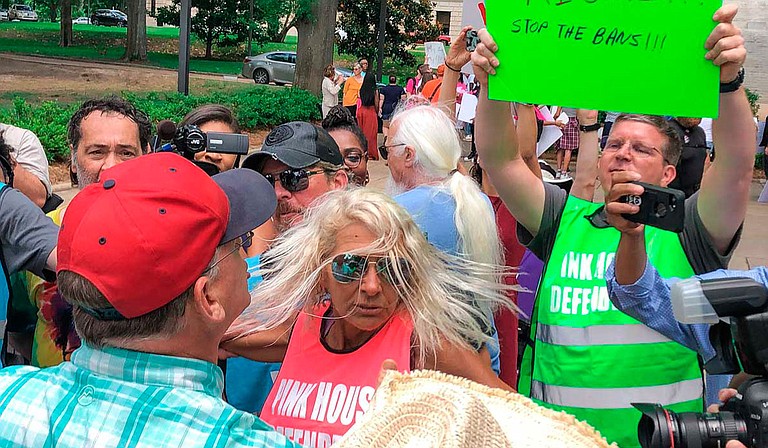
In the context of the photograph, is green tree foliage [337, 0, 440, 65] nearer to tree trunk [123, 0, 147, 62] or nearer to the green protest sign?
tree trunk [123, 0, 147, 62]

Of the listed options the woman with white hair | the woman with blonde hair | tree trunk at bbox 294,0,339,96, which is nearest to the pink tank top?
the woman with white hair

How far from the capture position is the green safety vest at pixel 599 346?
2404 millimetres

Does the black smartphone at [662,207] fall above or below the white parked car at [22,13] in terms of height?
above

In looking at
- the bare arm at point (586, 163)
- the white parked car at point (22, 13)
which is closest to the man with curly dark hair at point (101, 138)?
the bare arm at point (586, 163)

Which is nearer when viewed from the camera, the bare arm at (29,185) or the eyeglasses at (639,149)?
the eyeglasses at (639,149)

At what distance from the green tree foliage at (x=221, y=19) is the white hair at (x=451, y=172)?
25.7m

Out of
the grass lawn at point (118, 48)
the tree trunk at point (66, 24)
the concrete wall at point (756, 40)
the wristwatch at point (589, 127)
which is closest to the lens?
the wristwatch at point (589, 127)

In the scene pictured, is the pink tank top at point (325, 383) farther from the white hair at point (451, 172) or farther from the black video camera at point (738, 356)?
the black video camera at point (738, 356)

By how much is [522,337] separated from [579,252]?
4.98 ft

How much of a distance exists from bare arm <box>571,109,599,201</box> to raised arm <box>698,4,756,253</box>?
66.3 inches

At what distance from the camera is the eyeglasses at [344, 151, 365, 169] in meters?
4.13

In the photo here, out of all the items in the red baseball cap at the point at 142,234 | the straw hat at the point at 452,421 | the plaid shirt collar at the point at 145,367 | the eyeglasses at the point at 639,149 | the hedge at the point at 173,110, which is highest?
the eyeglasses at the point at 639,149

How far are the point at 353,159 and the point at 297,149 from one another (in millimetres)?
815

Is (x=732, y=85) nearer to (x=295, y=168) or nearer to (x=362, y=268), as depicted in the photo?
(x=362, y=268)
